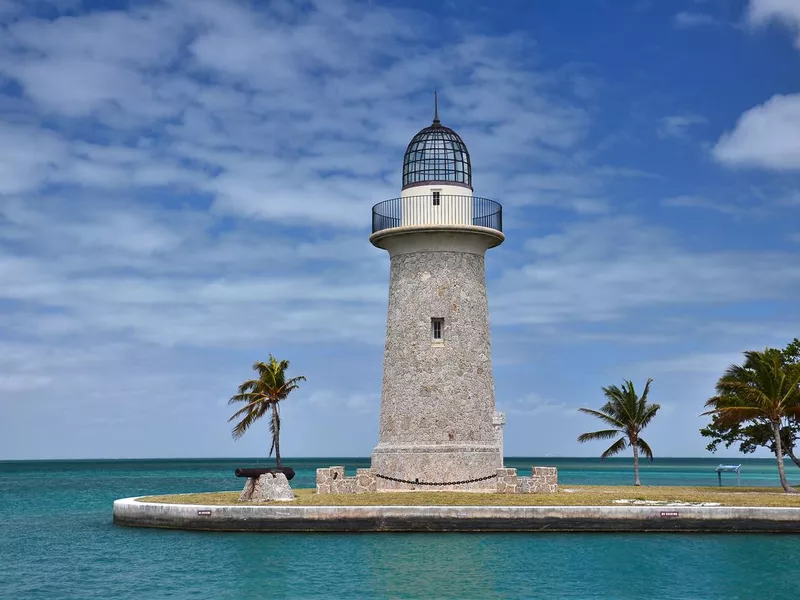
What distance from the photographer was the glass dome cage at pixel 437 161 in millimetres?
38469

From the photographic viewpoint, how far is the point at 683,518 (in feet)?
98.5

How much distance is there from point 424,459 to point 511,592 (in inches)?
521

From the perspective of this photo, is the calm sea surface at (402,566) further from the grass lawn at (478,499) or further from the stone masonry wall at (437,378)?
the stone masonry wall at (437,378)

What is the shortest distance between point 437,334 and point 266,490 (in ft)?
28.9

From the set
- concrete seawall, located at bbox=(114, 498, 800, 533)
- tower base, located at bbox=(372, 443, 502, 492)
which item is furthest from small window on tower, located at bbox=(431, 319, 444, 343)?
concrete seawall, located at bbox=(114, 498, 800, 533)

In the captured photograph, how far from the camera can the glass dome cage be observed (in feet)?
126

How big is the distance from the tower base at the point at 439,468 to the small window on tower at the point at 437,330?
12.6 ft

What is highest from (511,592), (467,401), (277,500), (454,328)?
(454,328)

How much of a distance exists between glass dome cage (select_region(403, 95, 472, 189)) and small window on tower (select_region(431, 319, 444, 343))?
516 centimetres

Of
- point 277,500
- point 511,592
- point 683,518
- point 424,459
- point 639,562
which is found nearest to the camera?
point 511,592

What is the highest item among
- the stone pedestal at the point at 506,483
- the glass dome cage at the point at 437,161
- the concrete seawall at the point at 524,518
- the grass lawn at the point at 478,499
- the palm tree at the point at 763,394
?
the glass dome cage at the point at 437,161

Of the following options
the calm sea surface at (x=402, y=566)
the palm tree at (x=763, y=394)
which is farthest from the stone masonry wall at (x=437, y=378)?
the palm tree at (x=763, y=394)

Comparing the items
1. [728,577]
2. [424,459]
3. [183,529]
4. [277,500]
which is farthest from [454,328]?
[728,577]

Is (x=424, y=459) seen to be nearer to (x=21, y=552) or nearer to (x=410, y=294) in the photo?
(x=410, y=294)
